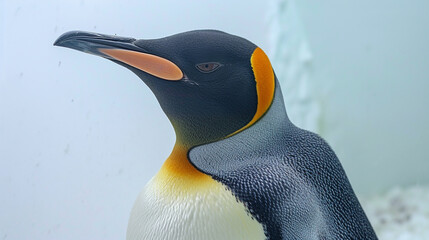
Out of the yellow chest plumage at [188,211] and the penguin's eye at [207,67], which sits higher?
the penguin's eye at [207,67]

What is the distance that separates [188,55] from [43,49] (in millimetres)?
539

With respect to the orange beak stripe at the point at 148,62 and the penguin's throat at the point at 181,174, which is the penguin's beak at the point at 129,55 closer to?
the orange beak stripe at the point at 148,62

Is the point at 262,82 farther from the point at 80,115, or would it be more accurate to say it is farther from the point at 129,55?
the point at 80,115

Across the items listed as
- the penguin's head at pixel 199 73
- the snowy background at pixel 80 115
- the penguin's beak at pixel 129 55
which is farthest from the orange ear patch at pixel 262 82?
the snowy background at pixel 80 115

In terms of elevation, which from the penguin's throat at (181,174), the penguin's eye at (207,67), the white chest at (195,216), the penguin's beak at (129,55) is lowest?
A: the white chest at (195,216)

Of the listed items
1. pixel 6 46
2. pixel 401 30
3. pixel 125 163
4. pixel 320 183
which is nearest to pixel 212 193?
pixel 320 183

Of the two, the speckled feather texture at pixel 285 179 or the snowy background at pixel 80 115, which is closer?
the speckled feather texture at pixel 285 179

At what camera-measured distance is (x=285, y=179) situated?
715 mm

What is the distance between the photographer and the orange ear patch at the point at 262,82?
74cm

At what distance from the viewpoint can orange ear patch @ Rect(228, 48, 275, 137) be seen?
736 mm

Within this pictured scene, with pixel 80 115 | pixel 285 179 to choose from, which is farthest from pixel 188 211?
pixel 80 115

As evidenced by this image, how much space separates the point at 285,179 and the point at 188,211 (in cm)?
15

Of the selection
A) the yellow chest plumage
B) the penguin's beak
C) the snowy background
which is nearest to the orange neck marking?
the yellow chest plumage

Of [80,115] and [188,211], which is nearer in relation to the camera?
[188,211]
